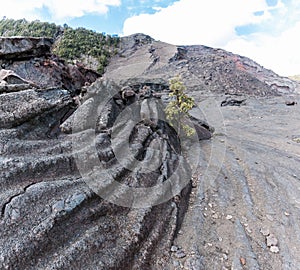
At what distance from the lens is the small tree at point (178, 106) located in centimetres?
907

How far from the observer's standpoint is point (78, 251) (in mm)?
3418

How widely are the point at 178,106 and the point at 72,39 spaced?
35960mm

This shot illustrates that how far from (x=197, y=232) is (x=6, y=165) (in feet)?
11.7

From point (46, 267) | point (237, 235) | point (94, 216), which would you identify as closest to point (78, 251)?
point (46, 267)

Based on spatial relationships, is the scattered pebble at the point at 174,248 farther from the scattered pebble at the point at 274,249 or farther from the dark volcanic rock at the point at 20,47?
the dark volcanic rock at the point at 20,47

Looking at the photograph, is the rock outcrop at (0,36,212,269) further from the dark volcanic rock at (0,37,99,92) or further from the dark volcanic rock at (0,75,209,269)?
the dark volcanic rock at (0,37,99,92)

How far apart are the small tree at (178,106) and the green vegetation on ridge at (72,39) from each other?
26.9m

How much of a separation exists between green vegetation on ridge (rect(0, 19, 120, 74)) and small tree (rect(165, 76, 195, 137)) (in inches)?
1059

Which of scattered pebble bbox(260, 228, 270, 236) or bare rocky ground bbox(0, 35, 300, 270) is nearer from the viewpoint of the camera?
bare rocky ground bbox(0, 35, 300, 270)

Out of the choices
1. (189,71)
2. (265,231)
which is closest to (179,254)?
(265,231)

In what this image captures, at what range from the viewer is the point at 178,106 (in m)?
9.51

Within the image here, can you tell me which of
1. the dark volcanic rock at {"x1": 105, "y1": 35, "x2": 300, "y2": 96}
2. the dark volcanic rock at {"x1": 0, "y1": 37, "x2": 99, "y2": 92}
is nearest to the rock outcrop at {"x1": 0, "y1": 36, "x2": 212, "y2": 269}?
the dark volcanic rock at {"x1": 0, "y1": 37, "x2": 99, "y2": 92}

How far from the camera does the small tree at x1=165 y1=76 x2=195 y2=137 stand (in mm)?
9070

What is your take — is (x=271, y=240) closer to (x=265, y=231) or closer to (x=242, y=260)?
(x=265, y=231)
